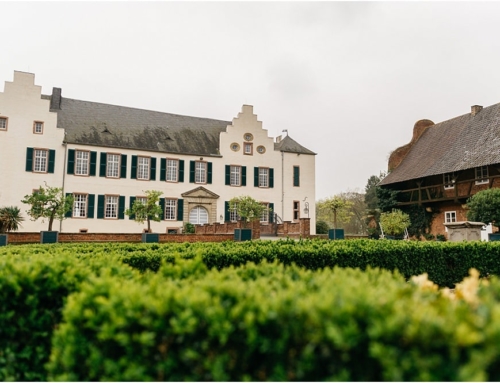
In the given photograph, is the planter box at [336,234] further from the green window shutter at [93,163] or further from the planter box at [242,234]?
the green window shutter at [93,163]

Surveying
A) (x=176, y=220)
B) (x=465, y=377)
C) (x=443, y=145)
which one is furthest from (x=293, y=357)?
(x=443, y=145)

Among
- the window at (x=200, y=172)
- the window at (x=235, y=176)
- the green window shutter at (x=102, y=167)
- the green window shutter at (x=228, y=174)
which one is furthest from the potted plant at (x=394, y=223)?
the green window shutter at (x=102, y=167)

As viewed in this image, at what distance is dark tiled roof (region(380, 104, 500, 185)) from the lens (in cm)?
2627

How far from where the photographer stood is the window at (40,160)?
2903 centimetres

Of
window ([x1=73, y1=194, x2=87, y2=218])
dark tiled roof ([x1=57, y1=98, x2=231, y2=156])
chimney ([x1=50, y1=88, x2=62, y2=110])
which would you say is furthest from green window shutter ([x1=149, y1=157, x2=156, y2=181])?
chimney ([x1=50, y1=88, x2=62, y2=110])

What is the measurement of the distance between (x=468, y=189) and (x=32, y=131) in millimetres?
31105

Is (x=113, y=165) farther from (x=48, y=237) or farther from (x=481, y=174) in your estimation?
(x=481, y=174)

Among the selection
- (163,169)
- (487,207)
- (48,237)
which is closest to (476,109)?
(487,207)

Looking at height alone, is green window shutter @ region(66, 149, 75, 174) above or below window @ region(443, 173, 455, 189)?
above

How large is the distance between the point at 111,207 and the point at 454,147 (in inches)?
1041

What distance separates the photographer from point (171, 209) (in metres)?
32.6

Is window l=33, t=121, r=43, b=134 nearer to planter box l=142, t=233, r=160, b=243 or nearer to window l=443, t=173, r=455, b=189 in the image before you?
planter box l=142, t=233, r=160, b=243

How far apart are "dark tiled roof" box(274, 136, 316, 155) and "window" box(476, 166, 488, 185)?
15.2m

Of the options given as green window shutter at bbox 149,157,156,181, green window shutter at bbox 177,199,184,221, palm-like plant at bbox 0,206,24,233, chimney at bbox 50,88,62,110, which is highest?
chimney at bbox 50,88,62,110
